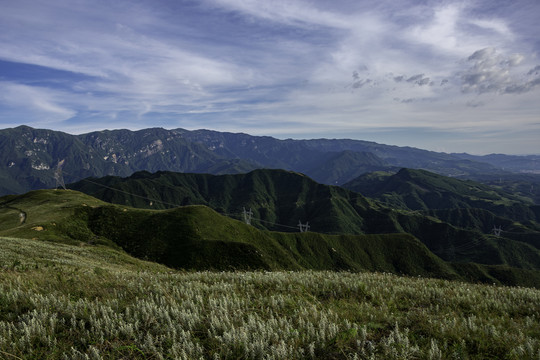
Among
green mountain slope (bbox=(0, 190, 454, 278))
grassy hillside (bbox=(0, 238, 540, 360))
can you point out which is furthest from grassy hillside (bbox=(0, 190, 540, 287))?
grassy hillside (bbox=(0, 238, 540, 360))

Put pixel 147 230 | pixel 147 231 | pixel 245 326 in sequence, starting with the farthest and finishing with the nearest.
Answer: pixel 147 230 < pixel 147 231 < pixel 245 326

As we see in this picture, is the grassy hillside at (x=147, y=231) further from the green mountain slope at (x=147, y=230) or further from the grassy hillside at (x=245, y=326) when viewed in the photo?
the grassy hillside at (x=245, y=326)

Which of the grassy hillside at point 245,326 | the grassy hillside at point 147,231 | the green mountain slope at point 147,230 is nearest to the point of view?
the grassy hillside at point 245,326

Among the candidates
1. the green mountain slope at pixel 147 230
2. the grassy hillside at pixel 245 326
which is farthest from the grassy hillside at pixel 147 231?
the grassy hillside at pixel 245 326

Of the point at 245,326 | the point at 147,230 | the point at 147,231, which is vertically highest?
the point at 245,326

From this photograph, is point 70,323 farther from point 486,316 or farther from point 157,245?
point 157,245

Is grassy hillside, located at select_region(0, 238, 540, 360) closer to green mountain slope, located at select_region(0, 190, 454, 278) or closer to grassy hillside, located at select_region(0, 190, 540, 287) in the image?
grassy hillside, located at select_region(0, 190, 540, 287)

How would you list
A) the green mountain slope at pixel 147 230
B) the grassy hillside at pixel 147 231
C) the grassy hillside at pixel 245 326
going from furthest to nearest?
1. the green mountain slope at pixel 147 230
2. the grassy hillside at pixel 147 231
3. the grassy hillside at pixel 245 326

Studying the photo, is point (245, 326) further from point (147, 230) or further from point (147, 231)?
point (147, 230)

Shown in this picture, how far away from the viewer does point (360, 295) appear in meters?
9.84

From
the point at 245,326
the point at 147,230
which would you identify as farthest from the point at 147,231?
the point at 245,326

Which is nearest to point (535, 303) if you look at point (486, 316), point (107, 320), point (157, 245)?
point (486, 316)

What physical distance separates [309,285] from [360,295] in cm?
197

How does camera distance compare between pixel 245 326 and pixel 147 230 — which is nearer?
pixel 245 326
